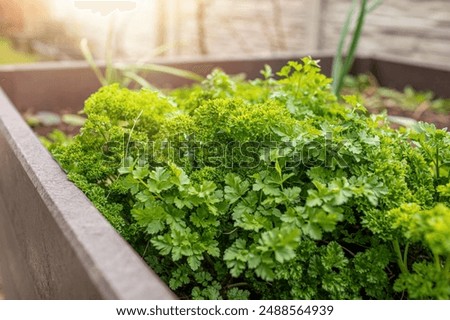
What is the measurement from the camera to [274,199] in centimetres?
118

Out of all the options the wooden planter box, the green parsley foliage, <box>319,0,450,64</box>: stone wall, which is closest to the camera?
the wooden planter box

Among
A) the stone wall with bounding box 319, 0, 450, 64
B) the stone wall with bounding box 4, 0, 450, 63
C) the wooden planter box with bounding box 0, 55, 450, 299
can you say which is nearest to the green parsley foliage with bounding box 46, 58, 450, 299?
the wooden planter box with bounding box 0, 55, 450, 299

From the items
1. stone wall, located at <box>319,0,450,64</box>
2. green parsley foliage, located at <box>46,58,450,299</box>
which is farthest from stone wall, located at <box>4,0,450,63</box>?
green parsley foliage, located at <box>46,58,450,299</box>

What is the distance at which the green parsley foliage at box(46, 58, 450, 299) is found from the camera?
1.10 m

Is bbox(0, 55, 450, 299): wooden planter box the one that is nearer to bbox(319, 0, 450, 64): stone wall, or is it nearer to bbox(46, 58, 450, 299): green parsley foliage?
bbox(46, 58, 450, 299): green parsley foliage

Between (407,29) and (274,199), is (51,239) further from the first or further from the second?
(407,29)

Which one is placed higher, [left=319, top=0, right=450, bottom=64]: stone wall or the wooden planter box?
the wooden planter box

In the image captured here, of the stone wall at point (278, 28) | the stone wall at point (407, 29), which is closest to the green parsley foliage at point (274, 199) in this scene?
the stone wall at point (278, 28)

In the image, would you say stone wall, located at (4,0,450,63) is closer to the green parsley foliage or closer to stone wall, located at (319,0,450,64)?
stone wall, located at (319,0,450,64)

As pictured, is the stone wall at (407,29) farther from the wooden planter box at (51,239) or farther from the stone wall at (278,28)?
the wooden planter box at (51,239)

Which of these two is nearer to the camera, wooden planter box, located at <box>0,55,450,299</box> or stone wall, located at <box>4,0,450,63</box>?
wooden planter box, located at <box>0,55,450,299</box>

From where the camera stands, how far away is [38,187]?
131cm

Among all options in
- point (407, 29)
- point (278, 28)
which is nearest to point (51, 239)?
point (407, 29)

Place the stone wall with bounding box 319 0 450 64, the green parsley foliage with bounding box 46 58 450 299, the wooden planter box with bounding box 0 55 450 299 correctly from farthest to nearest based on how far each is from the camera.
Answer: the stone wall with bounding box 319 0 450 64
the green parsley foliage with bounding box 46 58 450 299
the wooden planter box with bounding box 0 55 450 299
